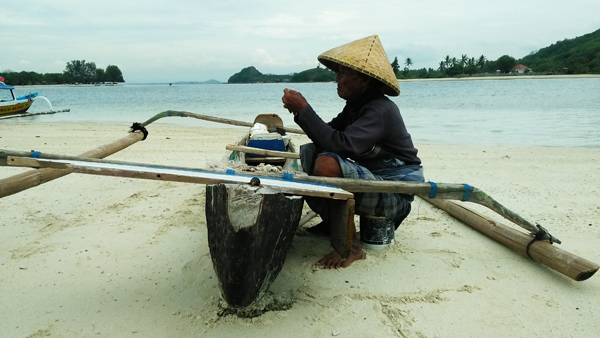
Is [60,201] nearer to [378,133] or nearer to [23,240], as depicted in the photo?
[23,240]

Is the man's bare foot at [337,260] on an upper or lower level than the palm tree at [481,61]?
lower

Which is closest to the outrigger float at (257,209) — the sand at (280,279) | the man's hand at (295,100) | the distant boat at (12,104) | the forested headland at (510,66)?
the sand at (280,279)

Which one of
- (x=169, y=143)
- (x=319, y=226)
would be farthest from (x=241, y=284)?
(x=169, y=143)

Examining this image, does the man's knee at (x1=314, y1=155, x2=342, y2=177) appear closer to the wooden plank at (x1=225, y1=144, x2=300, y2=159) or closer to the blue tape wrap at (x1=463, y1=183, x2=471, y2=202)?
the blue tape wrap at (x1=463, y1=183, x2=471, y2=202)

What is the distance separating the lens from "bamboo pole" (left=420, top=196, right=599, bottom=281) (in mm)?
2362

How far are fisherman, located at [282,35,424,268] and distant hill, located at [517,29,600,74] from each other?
83.6 metres

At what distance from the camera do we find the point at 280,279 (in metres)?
2.41

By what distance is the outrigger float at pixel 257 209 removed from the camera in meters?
1.69

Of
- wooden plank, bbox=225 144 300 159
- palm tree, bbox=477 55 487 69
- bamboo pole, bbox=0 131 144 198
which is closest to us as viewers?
bamboo pole, bbox=0 131 144 198

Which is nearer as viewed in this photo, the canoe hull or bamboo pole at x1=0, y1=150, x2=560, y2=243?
bamboo pole at x1=0, y1=150, x2=560, y2=243

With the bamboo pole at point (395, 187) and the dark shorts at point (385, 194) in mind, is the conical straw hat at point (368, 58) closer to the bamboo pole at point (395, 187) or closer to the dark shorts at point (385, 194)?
the dark shorts at point (385, 194)

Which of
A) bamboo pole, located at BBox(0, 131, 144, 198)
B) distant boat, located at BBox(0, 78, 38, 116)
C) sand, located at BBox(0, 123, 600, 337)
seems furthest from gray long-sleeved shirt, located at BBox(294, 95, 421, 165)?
distant boat, located at BBox(0, 78, 38, 116)

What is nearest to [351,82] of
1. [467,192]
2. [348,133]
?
[348,133]

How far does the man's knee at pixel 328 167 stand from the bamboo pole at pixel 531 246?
2.42 ft
